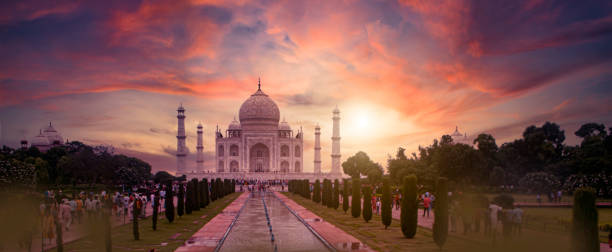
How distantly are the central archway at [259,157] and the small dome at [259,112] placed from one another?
3.27 m

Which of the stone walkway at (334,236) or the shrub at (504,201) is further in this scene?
the shrub at (504,201)

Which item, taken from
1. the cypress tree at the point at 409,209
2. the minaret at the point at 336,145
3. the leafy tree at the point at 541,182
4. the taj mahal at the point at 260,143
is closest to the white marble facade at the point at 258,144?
the taj mahal at the point at 260,143

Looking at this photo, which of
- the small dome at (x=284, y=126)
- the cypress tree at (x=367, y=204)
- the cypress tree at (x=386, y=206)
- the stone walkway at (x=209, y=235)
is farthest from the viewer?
the small dome at (x=284, y=126)

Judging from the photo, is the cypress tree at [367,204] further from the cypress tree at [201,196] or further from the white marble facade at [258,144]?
the white marble facade at [258,144]

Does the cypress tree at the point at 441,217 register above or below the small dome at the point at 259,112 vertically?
below

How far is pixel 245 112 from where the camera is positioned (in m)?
69.4

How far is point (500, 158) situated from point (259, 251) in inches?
1564

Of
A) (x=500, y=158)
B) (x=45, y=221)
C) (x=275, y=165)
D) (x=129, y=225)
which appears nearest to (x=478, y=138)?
(x=500, y=158)

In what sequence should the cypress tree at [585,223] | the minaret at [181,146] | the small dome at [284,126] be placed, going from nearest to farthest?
the cypress tree at [585,223] < the minaret at [181,146] < the small dome at [284,126]

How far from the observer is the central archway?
225ft

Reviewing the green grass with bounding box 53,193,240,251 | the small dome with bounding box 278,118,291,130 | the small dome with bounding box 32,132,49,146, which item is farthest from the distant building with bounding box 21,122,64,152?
the green grass with bounding box 53,193,240,251

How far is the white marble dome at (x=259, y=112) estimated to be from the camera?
226 ft

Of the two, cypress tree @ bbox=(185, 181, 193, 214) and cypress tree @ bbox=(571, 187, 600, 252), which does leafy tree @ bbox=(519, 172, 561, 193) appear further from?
cypress tree @ bbox=(571, 187, 600, 252)

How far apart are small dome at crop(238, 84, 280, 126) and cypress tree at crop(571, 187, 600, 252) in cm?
5990
